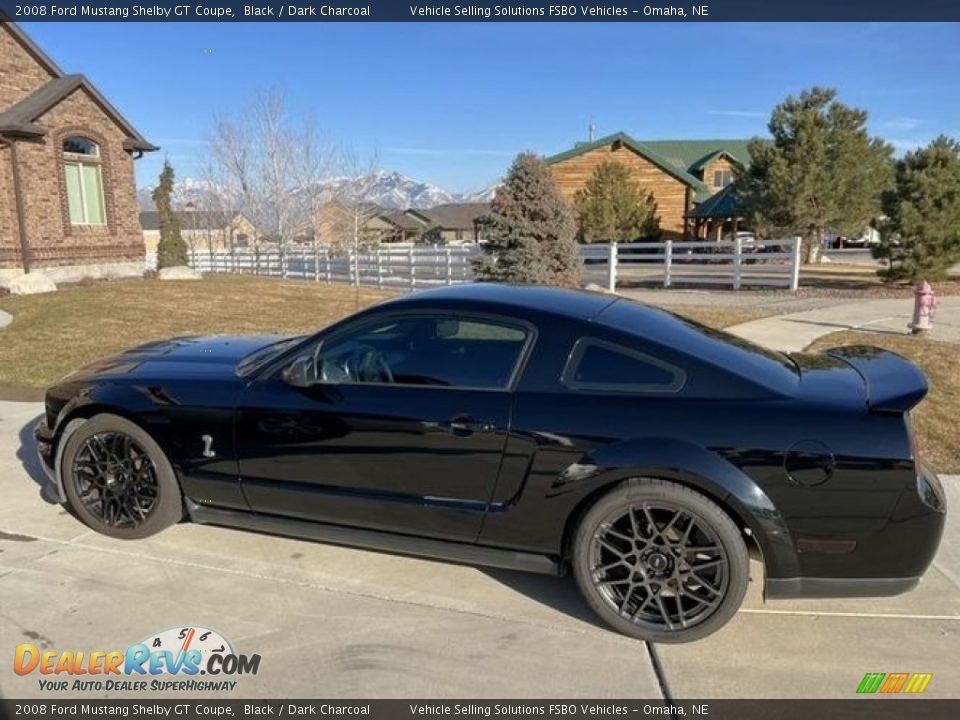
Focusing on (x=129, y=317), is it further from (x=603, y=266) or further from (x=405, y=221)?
(x=405, y=221)

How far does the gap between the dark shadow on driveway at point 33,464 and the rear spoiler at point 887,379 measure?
4.48 metres

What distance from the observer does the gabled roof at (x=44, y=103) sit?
618 inches

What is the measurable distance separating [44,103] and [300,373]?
1771 cm

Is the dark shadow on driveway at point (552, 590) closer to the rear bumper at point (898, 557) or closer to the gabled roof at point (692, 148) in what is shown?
the rear bumper at point (898, 557)

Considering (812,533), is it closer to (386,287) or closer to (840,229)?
(386,287)

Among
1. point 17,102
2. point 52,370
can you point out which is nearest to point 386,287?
point 17,102

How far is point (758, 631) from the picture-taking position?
2861 millimetres

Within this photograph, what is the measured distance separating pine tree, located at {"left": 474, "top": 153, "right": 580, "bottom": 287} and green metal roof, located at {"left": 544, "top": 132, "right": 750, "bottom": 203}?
449 inches

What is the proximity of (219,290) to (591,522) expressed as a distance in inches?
625

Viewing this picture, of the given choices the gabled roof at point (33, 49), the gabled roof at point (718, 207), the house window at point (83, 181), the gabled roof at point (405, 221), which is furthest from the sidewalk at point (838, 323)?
the gabled roof at point (405, 221)

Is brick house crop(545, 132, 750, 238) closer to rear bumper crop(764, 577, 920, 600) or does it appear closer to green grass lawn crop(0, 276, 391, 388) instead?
green grass lawn crop(0, 276, 391, 388)

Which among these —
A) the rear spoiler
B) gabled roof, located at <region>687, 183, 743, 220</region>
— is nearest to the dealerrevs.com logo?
the rear spoiler

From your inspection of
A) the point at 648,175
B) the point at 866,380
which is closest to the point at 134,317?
the point at 866,380
